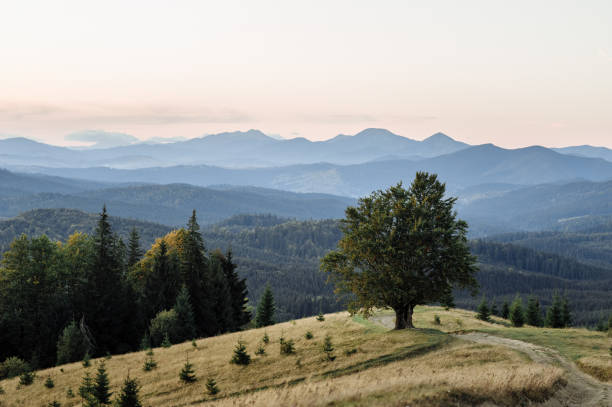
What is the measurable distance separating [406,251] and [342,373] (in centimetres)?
1214

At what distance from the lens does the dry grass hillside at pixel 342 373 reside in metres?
18.7

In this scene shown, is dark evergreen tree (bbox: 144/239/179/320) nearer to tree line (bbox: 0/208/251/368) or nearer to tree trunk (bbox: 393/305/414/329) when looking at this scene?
tree line (bbox: 0/208/251/368)

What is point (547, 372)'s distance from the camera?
2155 centimetres

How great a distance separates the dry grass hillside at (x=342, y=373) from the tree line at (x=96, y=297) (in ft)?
41.2

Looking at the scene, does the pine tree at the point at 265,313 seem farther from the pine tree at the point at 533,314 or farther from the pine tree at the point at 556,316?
the pine tree at the point at 556,316

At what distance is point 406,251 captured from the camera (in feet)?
110

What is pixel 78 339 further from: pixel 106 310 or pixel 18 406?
pixel 18 406

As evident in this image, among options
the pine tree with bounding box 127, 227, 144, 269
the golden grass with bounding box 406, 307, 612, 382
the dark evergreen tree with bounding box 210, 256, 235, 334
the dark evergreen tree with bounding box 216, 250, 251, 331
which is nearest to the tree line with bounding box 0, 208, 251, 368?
the dark evergreen tree with bounding box 210, 256, 235, 334

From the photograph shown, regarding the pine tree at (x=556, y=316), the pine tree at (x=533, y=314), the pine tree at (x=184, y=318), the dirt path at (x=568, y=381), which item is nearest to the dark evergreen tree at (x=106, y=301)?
the pine tree at (x=184, y=318)

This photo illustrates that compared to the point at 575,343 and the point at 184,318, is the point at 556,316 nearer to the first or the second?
the point at 575,343

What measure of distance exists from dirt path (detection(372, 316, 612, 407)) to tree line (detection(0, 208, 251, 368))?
36379mm

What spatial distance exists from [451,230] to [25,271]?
52413mm

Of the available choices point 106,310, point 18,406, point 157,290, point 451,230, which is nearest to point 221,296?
point 157,290

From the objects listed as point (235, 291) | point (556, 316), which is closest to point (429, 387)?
point (235, 291)
